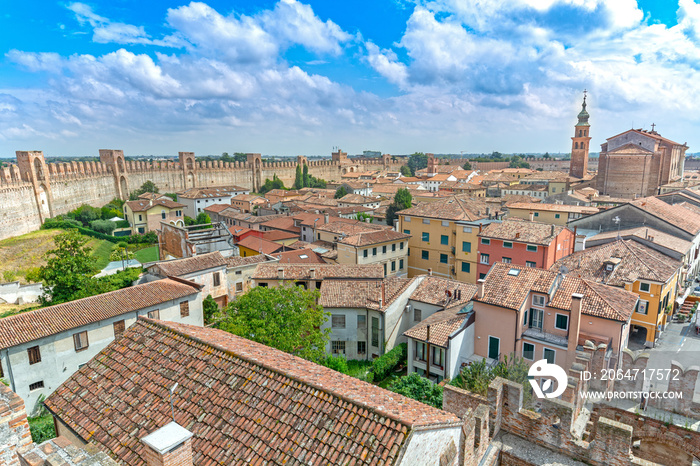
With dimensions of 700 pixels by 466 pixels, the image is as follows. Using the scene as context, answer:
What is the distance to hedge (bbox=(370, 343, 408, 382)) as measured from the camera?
789 inches

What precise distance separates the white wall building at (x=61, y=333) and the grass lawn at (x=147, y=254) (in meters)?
26.4

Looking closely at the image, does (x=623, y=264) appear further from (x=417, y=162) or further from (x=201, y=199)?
(x=417, y=162)

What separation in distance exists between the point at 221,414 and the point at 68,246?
25.5 metres

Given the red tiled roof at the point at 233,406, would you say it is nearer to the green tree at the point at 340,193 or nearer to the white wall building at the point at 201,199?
the white wall building at the point at 201,199

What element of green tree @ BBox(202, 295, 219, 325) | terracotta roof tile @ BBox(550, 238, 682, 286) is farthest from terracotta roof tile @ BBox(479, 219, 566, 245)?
green tree @ BBox(202, 295, 219, 325)

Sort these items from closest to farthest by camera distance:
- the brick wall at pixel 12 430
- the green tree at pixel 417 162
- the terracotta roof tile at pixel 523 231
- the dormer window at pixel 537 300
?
the brick wall at pixel 12 430, the dormer window at pixel 537 300, the terracotta roof tile at pixel 523 231, the green tree at pixel 417 162

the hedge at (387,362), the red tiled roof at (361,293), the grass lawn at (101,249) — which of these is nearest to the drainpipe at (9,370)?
the red tiled roof at (361,293)

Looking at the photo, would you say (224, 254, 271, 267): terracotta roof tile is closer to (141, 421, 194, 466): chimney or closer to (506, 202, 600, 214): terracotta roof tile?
(141, 421, 194, 466): chimney

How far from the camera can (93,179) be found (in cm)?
6788

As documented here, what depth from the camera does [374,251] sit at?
33750mm

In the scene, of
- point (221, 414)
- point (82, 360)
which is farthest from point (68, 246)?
point (221, 414)

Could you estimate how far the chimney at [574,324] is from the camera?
17094 mm

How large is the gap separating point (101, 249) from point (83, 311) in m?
33.5

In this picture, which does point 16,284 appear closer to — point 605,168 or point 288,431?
point 288,431
